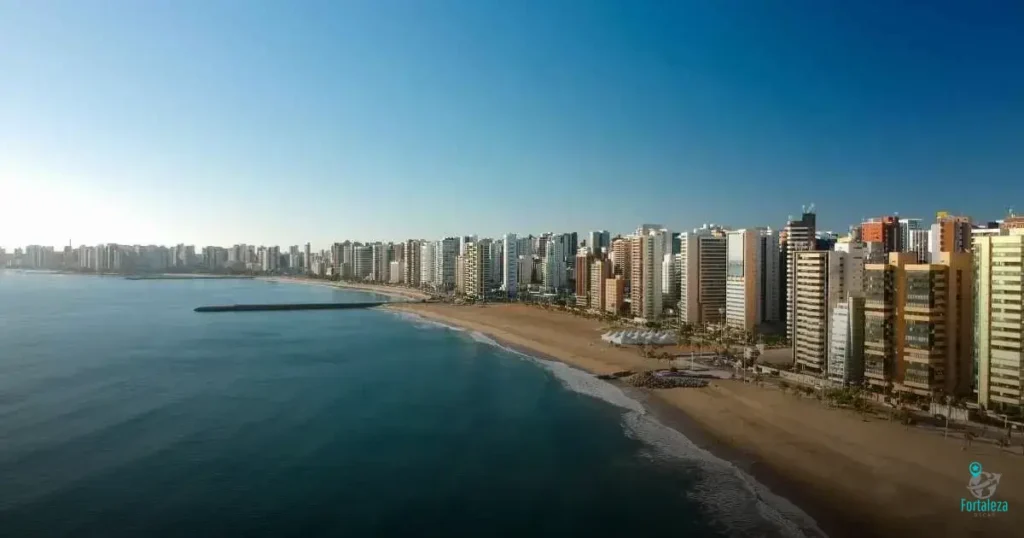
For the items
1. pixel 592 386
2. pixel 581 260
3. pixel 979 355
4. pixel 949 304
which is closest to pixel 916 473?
pixel 979 355

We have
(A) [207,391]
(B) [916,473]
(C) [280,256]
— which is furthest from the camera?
(C) [280,256]

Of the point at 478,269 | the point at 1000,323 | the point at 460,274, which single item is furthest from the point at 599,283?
the point at 1000,323

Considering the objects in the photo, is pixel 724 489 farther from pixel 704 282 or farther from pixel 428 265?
pixel 428 265

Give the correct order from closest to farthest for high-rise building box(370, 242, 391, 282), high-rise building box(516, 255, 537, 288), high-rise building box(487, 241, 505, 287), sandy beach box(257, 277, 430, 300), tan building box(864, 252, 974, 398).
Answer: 1. tan building box(864, 252, 974, 398)
2. high-rise building box(487, 241, 505, 287)
3. sandy beach box(257, 277, 430, 300)
4. high-rise building box(516, 255, 537, 288)
5. high-rise building box(370, 242, 391, 282)

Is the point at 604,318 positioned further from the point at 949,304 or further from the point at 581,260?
the point at 949,304

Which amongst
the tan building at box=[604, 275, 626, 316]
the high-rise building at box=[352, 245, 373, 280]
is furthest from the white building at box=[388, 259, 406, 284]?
the tan building at box=[604, 275, 626, 316]

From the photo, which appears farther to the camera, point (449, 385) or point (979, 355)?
point (449, 385)

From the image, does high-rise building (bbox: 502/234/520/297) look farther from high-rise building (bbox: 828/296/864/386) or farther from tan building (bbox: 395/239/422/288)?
high-rise building (bbox: 828/296/864/386)
